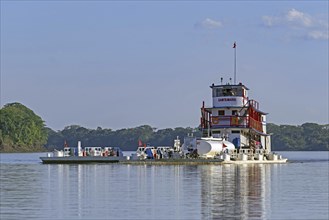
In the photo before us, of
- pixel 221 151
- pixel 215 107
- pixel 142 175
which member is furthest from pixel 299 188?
→ pixel 215 107

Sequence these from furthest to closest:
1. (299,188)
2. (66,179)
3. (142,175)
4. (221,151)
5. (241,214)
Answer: (221,151) → (142,175) → (66,179) → (299,188) → (241,214)

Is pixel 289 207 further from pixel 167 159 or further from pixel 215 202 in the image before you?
pixel 167 159

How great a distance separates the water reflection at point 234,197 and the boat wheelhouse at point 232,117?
123 ft

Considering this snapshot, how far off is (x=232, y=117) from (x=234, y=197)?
188ft

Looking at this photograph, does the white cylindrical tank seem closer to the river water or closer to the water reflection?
the water reflection

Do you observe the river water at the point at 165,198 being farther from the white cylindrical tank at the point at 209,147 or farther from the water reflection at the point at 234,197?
the white cylindrical tank at the point at 209,147

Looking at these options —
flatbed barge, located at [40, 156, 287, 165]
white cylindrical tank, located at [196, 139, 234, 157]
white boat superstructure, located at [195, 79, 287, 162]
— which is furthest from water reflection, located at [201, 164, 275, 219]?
white boat superstructure, located at [195, 79, 287, 162]

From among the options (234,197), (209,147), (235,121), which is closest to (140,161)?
(209,147)

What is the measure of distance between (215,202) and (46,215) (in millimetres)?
8325

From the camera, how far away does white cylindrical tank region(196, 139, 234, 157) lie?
294 ft

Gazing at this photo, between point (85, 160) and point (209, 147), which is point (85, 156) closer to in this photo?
point (85, 160)

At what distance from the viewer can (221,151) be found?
90188 millimetres

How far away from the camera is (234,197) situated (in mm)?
Answer: 41625

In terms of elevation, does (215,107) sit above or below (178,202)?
above
